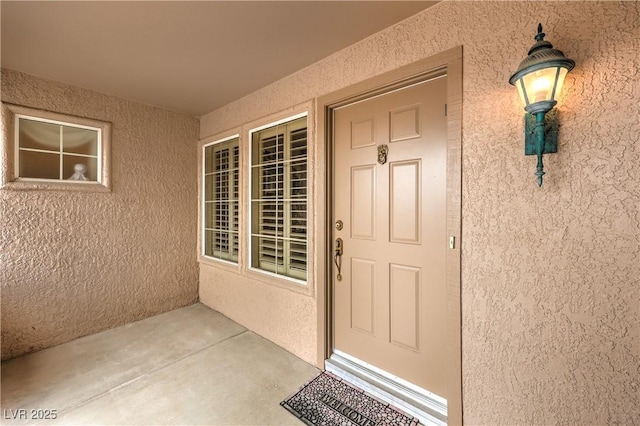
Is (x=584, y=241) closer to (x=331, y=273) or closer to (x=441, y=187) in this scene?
(x=441, y=187)

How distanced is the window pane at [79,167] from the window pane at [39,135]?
11 cm

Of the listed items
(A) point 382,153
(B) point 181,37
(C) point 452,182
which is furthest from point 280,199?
(C) point 452,182

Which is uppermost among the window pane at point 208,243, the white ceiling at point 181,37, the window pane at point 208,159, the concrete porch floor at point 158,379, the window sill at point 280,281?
the white ceiling at point 181,37

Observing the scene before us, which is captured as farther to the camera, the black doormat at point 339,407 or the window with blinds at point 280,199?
the window with blinds at point 280,199

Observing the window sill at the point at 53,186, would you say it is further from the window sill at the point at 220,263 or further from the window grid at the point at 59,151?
the window sill at the point at 220,263

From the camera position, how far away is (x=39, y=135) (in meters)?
2.81

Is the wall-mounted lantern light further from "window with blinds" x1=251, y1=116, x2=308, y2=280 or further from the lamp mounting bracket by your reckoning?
"window with blinds" x1=251, y1=116, x2=308, y2=280

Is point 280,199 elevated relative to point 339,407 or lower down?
elevated

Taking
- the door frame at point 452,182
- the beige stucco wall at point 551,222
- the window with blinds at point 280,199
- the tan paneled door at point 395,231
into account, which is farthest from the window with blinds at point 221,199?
the beige stucco wall at point 551,222

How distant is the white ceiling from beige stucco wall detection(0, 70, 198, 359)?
53 centimetres

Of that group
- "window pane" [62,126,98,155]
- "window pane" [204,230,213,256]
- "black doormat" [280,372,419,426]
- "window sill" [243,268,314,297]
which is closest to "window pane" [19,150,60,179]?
"window pane" [62,126,98,155]

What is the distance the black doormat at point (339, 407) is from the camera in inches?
70.7

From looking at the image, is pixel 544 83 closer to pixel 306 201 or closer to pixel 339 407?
pixel 306 201

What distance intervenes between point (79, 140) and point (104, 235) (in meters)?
1.11
